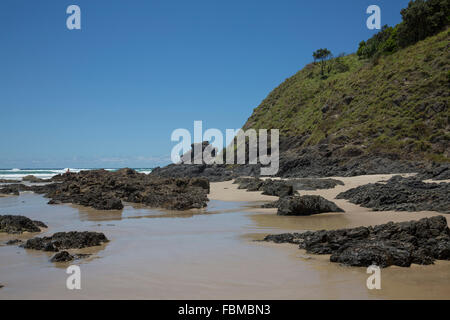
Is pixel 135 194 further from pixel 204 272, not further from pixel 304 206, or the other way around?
pixel 204 272

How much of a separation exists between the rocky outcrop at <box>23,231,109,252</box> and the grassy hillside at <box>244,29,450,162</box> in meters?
24.7

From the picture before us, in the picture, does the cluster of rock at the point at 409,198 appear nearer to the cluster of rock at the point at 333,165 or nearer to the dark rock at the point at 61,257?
the cluster of rock at the point at 333,165

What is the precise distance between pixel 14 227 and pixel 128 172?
23.1 m

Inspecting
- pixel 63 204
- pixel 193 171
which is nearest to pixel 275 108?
pixel 193 171

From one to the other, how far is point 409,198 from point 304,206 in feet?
11.3

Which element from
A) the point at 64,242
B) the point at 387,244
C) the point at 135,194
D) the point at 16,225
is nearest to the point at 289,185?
the point at 135,194

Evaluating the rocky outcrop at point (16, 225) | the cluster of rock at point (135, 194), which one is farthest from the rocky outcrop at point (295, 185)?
the rocky outcrop at point (16, 225)

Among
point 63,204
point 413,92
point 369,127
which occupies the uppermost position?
point 413,92

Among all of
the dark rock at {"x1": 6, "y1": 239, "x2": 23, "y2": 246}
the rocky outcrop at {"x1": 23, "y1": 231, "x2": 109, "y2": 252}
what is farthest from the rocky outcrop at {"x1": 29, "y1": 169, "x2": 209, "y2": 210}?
the rocky outcrop at {"x1": 23, "y1": 231, "x2": 109, "y2": 252}

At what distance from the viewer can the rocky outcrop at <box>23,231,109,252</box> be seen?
704cm

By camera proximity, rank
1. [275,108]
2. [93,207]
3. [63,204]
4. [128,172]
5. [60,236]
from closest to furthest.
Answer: [60,236] → [93,207] → [63,204] → [128,172] → [275,108]

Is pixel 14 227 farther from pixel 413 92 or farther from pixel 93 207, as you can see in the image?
pixel 413 92

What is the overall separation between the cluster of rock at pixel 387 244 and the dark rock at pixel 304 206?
13.6 ft
